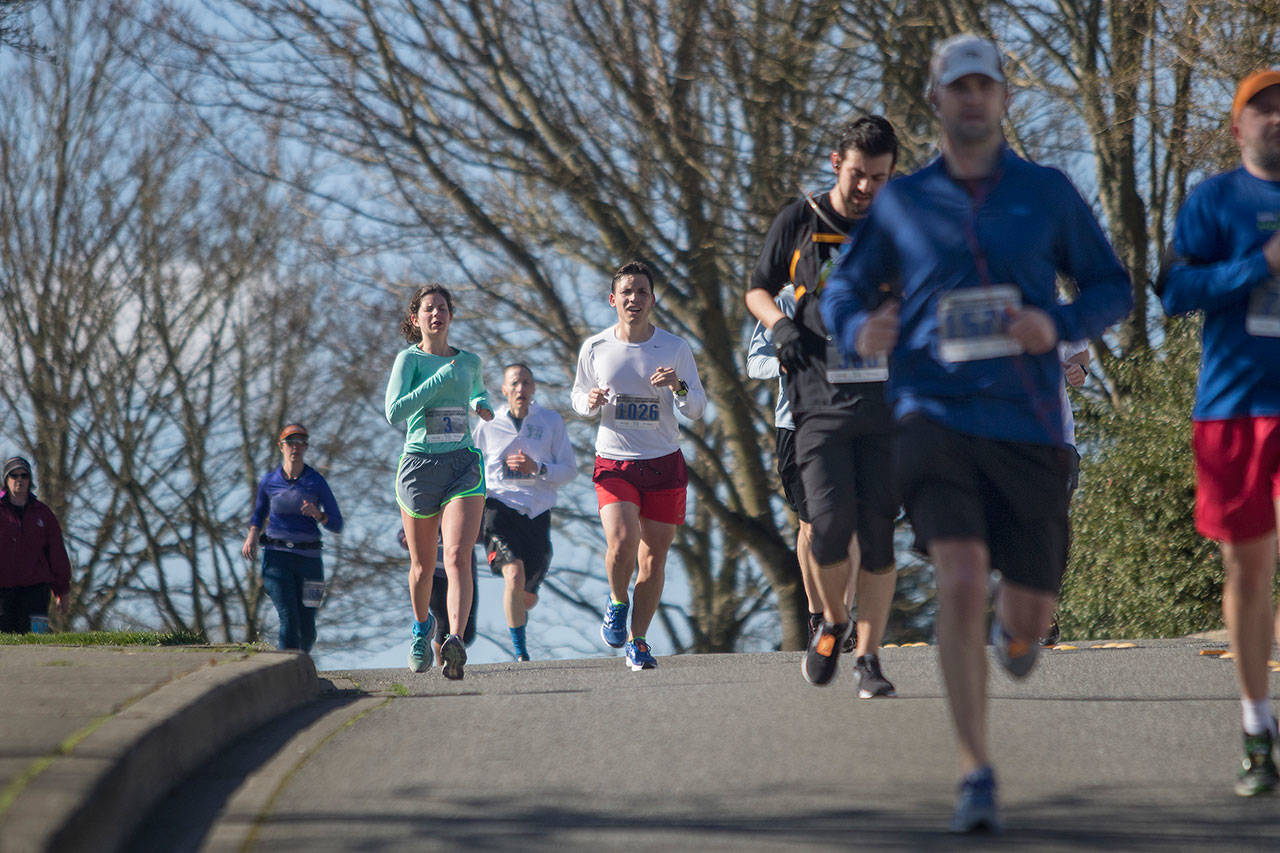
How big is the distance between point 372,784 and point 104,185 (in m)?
20.5

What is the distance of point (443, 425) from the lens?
852 centimetres

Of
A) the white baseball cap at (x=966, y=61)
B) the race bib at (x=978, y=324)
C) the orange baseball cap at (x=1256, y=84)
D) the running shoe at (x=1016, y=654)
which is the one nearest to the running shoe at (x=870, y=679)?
the running shoe at (x=1016, y=654)

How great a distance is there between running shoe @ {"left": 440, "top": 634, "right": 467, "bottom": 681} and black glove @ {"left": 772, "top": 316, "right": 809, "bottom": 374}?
284 cm

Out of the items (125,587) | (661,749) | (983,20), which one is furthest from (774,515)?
(661,749)

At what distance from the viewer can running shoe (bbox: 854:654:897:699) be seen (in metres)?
6.38

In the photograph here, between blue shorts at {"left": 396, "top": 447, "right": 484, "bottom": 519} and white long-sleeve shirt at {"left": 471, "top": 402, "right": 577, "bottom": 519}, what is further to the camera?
white long-sleeve shirt at {"left": 471, "top": 402, "right": 577, "bottom": 519}

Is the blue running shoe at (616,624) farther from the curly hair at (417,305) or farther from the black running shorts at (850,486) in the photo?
the black running shorts at (850,486)

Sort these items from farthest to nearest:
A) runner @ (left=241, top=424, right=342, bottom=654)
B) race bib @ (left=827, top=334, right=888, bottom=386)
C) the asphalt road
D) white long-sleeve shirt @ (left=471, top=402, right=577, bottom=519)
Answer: runner @ (left=241, top=424, right=342, bottom=654) < white long-sleeve shirt @ (left=471, top=402, right=577, bottom=519) < race bib @ (left=827, top=334, right=888, bottom=386) < the asphalt road

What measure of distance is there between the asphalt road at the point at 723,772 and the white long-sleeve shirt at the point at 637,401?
2.03 m

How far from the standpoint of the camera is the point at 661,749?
5.16 m

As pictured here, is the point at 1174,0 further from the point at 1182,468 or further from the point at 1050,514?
the point at 1050,514

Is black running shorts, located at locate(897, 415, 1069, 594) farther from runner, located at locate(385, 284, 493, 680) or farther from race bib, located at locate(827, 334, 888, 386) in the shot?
runner, located at locate(385, 284, 493, 680)

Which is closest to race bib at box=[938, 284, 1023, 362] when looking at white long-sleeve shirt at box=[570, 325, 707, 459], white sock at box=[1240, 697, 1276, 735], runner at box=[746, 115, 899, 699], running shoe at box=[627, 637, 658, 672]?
white sock at box=[1240, 697, 1276, 735]

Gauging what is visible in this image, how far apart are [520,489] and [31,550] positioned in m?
4.78
